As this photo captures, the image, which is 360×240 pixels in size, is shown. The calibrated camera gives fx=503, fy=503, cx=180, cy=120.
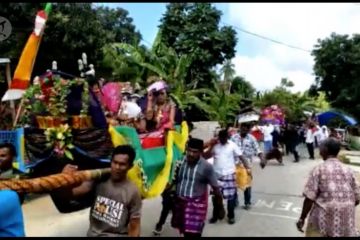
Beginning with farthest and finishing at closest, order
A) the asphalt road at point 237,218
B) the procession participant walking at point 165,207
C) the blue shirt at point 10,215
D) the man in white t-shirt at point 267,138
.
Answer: the man in white t-shirt at point 267,138, the asphalt road at point 237,218, the procession participant walking at point 165,207, the blue shirt at point 10,215

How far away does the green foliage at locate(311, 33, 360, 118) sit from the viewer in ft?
114

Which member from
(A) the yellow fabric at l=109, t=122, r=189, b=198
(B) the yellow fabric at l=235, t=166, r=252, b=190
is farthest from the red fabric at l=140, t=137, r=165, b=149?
(B) the yellow fabric at l=235, t=166, r=252, b=190

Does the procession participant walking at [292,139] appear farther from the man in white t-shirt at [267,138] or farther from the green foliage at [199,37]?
the green foliage at [199,37]

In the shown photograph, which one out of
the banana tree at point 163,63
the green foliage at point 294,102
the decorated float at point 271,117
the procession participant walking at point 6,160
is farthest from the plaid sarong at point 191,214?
the green foliage at point 294,102

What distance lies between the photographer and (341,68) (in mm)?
35844

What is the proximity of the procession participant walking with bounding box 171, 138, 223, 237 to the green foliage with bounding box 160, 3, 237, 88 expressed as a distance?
16.5 m

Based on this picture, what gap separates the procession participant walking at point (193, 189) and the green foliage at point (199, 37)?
1651cm

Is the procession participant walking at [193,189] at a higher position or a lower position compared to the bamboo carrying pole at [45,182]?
lower

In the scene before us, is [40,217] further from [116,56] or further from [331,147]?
[116,56]

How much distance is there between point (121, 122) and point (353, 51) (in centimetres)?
3199

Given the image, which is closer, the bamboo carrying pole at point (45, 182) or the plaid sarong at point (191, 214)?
the bamboo carrying pole at point (45, 182)

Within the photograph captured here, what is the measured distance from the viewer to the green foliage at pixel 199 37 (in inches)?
903

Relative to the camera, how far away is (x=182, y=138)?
6422 mm

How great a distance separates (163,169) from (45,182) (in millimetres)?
2584
